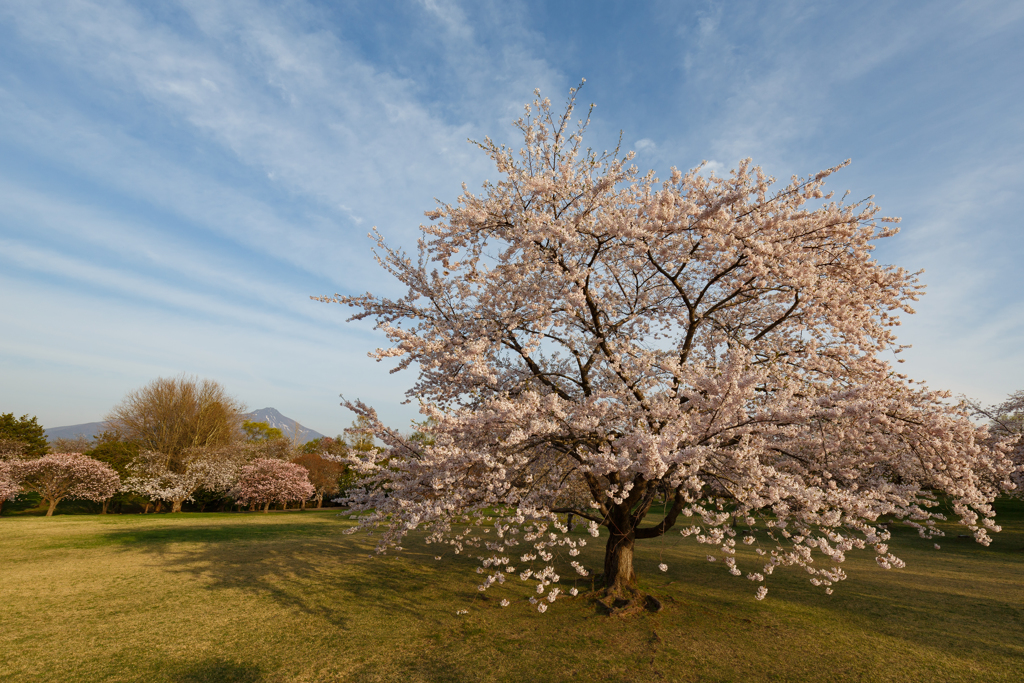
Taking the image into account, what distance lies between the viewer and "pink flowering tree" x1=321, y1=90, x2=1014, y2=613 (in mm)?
6648

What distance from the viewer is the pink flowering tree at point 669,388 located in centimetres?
665

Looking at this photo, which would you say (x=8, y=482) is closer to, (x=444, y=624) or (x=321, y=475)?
(x=321, y=475)

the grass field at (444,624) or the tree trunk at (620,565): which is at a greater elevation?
the tree trunk at (620,565)

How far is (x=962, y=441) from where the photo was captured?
7.35m

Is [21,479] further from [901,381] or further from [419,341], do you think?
[901,381]

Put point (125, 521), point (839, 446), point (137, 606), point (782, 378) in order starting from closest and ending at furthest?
point (839, 446) → point (782, 378) → point (137, 606) → point (125, 521)

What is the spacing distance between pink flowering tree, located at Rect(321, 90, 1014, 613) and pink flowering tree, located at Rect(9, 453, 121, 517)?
1000 inches

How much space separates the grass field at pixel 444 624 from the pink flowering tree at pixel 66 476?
515 inches

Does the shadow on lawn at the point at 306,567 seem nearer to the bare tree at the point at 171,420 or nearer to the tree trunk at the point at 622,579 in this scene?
the tree trunk at the point at 622,579

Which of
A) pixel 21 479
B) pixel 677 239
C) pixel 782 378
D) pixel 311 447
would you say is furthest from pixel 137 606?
pixel 311 447

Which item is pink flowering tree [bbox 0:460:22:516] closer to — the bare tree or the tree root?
the bare tree

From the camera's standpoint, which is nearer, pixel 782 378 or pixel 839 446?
pixel 839 446

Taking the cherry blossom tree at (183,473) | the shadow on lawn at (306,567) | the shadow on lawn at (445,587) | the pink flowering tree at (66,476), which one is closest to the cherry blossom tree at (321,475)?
the cherry blossom tree at (183,473)

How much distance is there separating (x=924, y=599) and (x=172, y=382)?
44.1 metres
